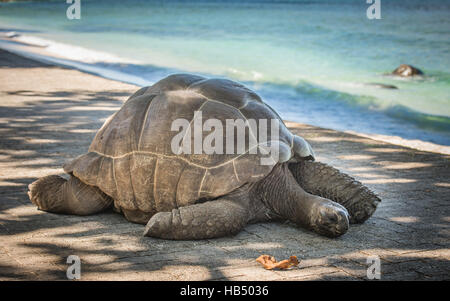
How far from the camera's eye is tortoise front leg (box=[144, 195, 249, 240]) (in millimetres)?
4965

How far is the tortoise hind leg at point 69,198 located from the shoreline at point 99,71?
5756mm

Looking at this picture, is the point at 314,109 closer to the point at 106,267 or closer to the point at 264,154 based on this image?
the point at 264,154

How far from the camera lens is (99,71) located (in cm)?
2077

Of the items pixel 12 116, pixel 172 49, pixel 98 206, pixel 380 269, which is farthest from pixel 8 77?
pixel 172 49

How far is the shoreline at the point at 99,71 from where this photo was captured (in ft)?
33.0

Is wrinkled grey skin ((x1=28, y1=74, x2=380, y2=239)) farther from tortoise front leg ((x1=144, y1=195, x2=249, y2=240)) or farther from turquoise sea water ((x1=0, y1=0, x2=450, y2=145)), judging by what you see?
turquoise sea water ((x1=0, y1=0, x2=450, y2=145))

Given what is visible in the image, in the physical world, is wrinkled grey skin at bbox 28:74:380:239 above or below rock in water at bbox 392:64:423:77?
below

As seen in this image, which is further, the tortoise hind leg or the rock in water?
the rock in water

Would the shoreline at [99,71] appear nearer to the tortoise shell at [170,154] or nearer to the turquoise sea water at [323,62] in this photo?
the turquoise sea water at [323,62]

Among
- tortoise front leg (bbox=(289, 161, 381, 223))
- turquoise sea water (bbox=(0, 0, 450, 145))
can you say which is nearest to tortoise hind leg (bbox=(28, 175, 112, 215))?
tortoise front leg (bbox=(289, 161, 381, 223))

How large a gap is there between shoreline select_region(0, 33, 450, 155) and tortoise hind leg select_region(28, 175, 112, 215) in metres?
5.76

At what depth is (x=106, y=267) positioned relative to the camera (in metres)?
4.40

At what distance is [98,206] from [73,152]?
2.58 m

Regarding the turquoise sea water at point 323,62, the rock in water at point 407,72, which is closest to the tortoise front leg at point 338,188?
the turquoise sea water at point 323,62
